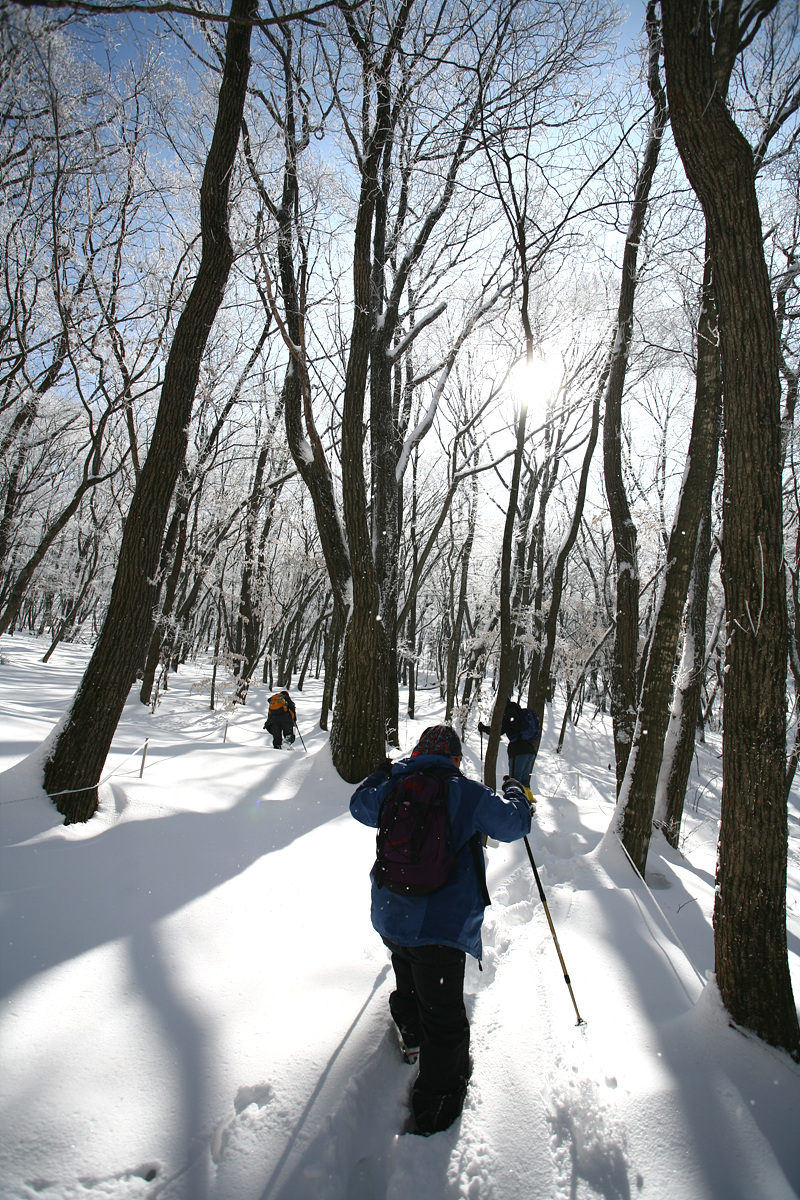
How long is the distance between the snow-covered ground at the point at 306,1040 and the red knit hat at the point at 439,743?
1.47 m

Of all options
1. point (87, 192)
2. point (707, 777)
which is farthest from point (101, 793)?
point (707, 777)

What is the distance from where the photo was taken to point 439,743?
2604mm

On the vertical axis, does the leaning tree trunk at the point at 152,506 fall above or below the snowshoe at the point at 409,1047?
above

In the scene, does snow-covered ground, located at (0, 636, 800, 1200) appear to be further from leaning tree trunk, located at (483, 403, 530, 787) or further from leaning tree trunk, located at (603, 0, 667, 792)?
leaning tree trunk, located at (603, 0, 667, 792)

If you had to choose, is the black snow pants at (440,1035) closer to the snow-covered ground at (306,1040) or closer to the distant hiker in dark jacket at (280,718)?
the snow-covered ground at (306,1040)

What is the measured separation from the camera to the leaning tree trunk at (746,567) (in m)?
2.64

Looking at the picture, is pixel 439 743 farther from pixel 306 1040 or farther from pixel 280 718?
pixel 280 718

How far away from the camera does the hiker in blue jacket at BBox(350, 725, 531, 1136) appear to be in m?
2.19

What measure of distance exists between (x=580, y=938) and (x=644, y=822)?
1823 millimetres

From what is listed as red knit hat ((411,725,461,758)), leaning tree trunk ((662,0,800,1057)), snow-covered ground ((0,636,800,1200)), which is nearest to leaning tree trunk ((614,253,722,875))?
snow-covered ground ((0,636,800,1200))

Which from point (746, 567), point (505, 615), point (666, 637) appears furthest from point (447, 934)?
point (505, 615)

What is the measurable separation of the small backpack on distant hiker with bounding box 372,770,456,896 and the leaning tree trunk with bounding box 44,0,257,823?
302 centimetres

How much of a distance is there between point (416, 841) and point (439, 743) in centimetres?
51

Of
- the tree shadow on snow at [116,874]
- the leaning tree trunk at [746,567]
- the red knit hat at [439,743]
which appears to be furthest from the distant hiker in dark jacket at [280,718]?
the leaning tree trunk at [746,567]
